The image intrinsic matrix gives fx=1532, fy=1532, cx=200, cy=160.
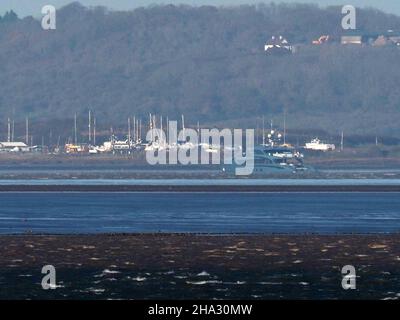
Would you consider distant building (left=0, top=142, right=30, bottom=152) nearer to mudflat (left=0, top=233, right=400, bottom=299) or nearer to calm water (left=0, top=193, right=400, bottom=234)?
calm water (left=0, top=193, right=400, bottom=234)

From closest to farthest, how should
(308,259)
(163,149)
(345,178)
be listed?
(308,259), (345,178), (163,149)

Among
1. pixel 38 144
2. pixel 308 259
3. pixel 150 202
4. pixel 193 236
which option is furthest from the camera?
pixel 38 144

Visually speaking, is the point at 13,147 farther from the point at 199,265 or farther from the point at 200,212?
the point at 199,265

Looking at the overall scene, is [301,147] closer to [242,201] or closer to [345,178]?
[345,178]

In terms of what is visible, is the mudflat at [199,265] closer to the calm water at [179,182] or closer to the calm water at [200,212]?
the calm water at [200,212]

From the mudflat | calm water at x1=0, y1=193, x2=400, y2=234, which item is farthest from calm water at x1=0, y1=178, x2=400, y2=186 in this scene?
the mudflat

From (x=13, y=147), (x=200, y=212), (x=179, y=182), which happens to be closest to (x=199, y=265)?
(x=200, y=212)
